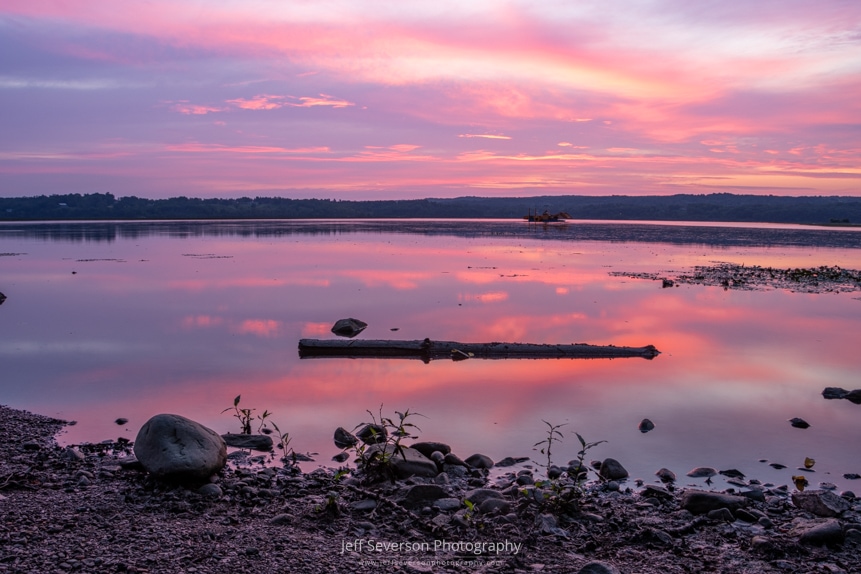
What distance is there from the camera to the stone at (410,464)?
848 centimetres

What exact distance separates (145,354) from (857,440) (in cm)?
1457

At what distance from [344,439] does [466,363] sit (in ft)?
18.9

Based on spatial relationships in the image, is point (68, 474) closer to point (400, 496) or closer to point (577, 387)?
point (400, 496)

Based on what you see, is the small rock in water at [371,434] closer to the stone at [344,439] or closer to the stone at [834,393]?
the stone at [344,439]

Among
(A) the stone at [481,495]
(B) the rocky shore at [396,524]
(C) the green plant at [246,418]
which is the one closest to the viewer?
(B) the rocky shore at [396,524]

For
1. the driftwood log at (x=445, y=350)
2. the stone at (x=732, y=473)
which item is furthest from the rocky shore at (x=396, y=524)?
the driftwood log at (x=445, y=350)

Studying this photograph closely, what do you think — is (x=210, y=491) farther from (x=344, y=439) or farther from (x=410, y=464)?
(x=344, y=439)

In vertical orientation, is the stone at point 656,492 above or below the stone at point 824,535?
below

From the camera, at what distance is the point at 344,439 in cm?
1008

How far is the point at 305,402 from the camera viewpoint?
40.2ft

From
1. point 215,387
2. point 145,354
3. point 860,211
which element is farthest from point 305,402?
point 860,211

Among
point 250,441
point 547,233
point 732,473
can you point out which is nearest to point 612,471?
point 732,473

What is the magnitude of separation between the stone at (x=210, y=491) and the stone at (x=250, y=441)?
219cm

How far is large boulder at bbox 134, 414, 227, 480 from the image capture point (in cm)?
762
